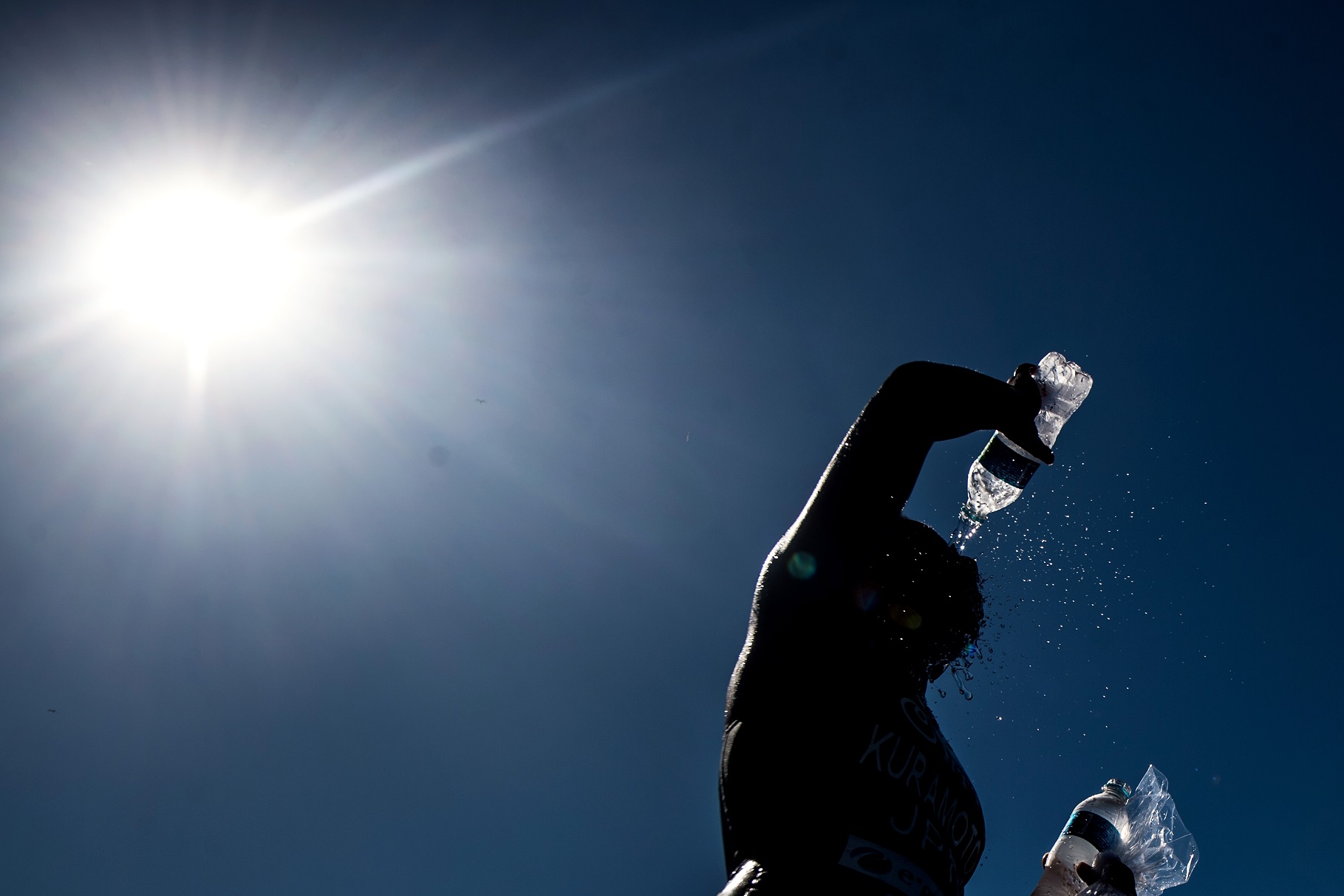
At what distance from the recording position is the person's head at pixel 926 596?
2.14 meters

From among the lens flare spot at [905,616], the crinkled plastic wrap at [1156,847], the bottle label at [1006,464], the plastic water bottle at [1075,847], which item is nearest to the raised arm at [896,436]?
the bottle label at [1006,464]

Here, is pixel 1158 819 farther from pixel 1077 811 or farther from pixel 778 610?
pixel 778 610

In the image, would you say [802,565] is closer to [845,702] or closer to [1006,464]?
[845,702]

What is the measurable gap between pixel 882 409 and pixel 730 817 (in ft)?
3.70

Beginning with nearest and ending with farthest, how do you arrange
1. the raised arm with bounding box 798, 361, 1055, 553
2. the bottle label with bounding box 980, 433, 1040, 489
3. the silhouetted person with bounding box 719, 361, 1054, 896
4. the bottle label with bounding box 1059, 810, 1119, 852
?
the silhouetted person with bounding box 719, 361, 1054, 896, the raised arm with bounding box 798, 361, 1055, 553, the bottle label with bounding box 980, 433, 1040, 489, the bottle label with bounding box 1059, 810, 1119, 852

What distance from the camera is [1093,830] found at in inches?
145

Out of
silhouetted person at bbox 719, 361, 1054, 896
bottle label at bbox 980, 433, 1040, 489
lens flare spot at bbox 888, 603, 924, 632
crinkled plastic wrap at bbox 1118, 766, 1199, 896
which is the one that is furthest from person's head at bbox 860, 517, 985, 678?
Result: crinkled plastic wrap at bbox 1118, 766, 1199, 896

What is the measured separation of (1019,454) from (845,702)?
1.12 m

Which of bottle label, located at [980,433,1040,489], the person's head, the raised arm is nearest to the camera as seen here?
the raised arm

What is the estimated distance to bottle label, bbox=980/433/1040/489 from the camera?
227 cm

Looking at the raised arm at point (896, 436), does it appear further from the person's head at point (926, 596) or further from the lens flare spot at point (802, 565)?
the person's head at point (926, 596)

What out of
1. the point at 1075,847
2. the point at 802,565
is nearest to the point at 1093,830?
the point at 1075,847

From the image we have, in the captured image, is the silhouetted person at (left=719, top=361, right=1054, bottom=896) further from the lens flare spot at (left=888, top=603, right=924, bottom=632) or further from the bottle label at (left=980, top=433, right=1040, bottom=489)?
the bottle label at (left=980, top=433, right=1040, bottom=489)

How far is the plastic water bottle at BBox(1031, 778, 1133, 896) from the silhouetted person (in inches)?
88.3
